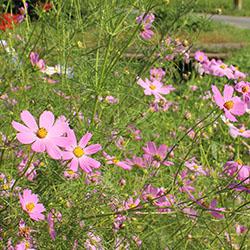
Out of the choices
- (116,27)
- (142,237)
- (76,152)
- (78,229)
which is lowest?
(142,237)

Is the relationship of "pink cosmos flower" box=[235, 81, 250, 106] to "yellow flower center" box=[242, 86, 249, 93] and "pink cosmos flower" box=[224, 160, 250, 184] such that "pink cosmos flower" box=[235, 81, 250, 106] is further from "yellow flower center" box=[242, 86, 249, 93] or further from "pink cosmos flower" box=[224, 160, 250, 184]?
"pink cosmos flower" box=[224, 160, 250, 184]

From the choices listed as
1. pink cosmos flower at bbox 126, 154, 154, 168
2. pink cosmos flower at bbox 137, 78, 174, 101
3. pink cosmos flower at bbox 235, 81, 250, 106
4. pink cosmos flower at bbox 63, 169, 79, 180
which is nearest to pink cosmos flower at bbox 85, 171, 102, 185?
pink cosmos flower at bbox 63, 169, 79, 180

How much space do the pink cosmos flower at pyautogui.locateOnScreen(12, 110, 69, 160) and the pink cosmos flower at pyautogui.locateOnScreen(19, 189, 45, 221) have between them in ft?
0.53

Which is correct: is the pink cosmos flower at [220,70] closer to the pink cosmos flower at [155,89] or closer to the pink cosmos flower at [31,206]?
the pink cosmos flower at [155,89]

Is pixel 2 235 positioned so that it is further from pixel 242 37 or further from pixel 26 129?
pixel 242 37

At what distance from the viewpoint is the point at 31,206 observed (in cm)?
109

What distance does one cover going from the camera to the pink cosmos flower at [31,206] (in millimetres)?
1067

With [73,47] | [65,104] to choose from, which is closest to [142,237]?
[65,104]

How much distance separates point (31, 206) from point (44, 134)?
0.20m

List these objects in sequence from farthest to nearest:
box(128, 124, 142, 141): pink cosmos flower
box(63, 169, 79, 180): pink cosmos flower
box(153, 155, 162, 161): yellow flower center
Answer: box(128, 124, 142, 141): pink cosmos flower
box(153, 155, 162, 161): yellow flower center
box(63, 169, 79, 180): pink cosmos flower

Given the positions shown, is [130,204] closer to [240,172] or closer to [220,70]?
[240,172]

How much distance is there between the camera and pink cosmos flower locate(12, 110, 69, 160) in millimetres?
925

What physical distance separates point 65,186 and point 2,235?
0.59 feet

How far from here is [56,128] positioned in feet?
3.21
